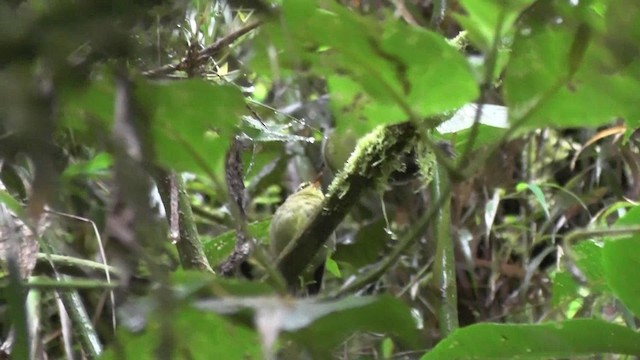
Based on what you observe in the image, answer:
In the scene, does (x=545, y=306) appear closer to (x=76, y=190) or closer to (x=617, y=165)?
(x=617, y=165)

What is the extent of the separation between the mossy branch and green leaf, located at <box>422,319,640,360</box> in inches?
6.0

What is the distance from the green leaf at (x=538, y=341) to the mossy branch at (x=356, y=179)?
0.50 feet

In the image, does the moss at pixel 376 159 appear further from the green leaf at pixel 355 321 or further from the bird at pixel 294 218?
the green leaf at pixel 355 321

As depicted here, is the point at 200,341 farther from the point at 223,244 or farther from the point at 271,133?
the point at 223,244

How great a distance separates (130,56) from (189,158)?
0.09 metres

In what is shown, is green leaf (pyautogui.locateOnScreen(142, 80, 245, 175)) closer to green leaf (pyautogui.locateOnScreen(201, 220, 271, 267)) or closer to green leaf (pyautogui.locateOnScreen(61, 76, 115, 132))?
green leaf (pyautogui.locateOnScreen(61, 76, 115, 132))

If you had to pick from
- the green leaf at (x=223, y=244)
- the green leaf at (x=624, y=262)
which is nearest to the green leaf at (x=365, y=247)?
the green leaf at (x=223, y=244)

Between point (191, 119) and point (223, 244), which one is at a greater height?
point (191, 119)

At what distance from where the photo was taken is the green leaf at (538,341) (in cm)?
45

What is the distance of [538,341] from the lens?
1.55 ft

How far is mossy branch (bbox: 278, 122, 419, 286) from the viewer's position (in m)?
0.56

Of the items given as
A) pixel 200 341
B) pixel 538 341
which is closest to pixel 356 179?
pixel 538 341

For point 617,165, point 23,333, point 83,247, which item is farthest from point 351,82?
point 617,165

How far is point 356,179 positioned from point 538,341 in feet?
0.58
